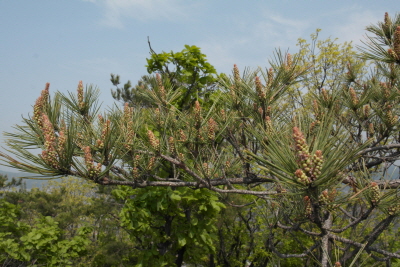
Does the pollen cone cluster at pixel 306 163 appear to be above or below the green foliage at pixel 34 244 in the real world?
above

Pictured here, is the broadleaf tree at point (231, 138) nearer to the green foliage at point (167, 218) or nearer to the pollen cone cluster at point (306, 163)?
the pollen cone cluster at point (306, 163)

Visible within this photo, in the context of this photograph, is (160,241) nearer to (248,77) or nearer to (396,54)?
(248,77)

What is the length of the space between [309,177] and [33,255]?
21.0 feet

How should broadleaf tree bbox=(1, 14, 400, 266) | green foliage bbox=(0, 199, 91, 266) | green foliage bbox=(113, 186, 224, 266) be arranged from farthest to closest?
green foliage bbox=(0, 199, 91, 266) → green foliage bbox=(113, 186, 224, 266) → broadleaf tree bbox=(1, 14, 400, 266)

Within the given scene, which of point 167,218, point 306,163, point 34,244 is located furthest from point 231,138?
point 34,244

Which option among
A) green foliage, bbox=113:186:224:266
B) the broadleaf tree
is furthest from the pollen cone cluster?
green foliage, bbox=113:186:224:266

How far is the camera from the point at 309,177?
1094 mm

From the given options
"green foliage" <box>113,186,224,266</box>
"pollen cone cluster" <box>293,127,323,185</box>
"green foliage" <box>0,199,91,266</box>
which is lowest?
"green foliage" <box>0,199,91,266</box>

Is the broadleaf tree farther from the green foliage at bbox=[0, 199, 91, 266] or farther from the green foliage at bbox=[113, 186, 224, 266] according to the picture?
the green foliage at bbox=[0, 199, 91, 266]

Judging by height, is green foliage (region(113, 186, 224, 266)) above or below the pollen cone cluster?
below

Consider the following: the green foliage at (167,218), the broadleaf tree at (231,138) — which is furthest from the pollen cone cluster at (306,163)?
the green foliage at (167,218)

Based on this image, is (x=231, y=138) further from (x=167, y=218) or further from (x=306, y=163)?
(x=167, y=218)

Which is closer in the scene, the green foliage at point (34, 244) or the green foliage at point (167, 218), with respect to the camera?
→ the green foliage at point (167, 218)

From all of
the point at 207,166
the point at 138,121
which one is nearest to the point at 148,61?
the point at 138,121
